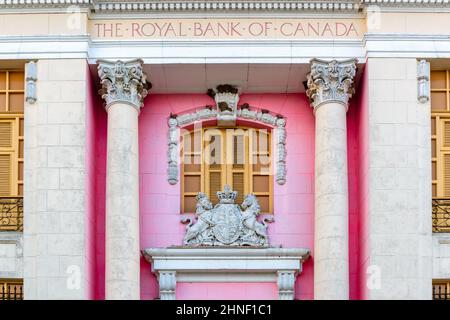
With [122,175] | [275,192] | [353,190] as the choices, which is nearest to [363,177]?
[353,190]

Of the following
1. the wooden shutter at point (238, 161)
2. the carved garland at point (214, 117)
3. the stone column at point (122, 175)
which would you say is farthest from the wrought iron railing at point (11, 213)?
the wooden shutter at point (238, 161)

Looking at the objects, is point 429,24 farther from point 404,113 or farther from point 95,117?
point 95,117

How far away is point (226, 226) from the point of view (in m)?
44.5

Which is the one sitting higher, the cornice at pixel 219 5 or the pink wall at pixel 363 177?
the cornice at pixel 219 5

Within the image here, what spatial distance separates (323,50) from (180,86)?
129 inches

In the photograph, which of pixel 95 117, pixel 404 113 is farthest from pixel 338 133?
pixel 95 117

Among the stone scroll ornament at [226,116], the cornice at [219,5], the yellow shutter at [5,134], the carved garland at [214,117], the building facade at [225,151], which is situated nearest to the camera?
the building facade at [225,151]

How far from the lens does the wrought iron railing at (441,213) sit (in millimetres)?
43750

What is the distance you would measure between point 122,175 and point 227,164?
9.32 feet

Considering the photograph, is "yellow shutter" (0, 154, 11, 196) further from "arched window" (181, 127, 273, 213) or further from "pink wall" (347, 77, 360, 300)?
"pink wall" (347, 77, 360, 300)

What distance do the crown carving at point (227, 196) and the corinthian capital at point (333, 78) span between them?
2689 millimetres

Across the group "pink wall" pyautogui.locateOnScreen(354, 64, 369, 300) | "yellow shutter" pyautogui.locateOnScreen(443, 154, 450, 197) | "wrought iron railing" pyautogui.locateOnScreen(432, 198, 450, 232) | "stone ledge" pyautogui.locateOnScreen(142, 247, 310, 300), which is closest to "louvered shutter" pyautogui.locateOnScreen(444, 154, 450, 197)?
"yellow shutter" pyautogui.locateOnScreen(443, 154, 450, 197)

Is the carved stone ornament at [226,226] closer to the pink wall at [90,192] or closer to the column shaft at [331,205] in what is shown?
the column shaft at [331,205]

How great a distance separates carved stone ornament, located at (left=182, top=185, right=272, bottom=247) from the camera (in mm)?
44375
